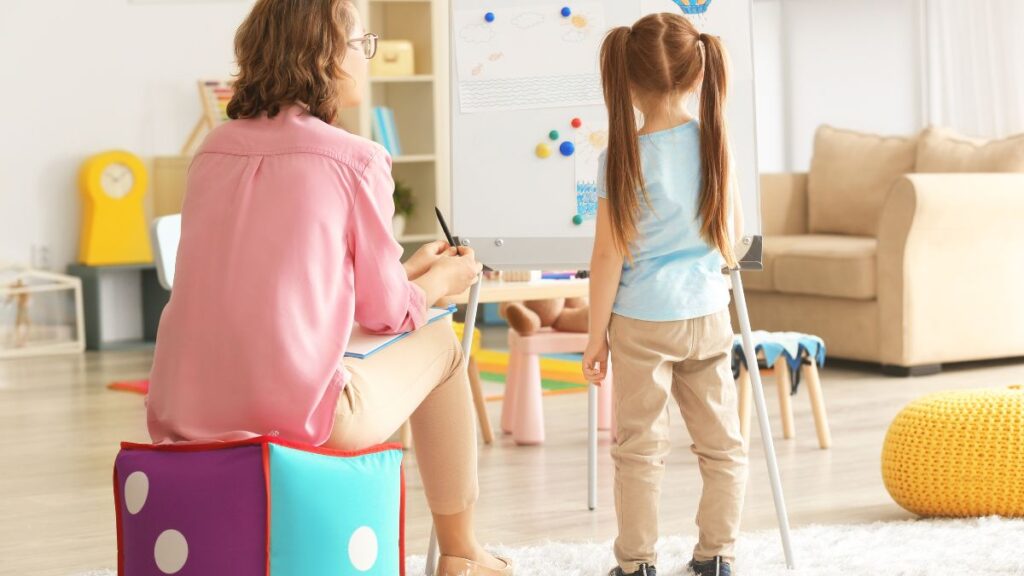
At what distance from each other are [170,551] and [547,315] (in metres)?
2.33

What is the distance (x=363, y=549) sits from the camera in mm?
1863

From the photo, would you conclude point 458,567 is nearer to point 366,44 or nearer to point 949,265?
point 366,44

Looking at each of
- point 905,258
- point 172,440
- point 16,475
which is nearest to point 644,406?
point 172,440

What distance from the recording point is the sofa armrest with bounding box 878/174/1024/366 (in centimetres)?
Answer: 489

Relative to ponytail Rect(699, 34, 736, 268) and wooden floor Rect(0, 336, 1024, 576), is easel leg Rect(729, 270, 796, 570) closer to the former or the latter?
ponytail Rect(699, 34, 736, 268)

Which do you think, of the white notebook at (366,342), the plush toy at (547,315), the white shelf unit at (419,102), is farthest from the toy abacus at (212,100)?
the white notebook at (366,342)

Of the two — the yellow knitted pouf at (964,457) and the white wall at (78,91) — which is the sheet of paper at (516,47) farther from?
the white wall at (78,91)

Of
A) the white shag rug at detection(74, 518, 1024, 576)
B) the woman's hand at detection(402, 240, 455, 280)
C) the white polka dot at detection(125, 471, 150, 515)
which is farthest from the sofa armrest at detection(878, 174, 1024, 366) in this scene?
the white polka dot at detection(125, 471, 150, 515)

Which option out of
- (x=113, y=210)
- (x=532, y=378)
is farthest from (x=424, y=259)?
(x=113, y=210)

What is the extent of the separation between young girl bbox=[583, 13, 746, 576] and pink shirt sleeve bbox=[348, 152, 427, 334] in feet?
1.49

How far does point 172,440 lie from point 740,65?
4.44ft

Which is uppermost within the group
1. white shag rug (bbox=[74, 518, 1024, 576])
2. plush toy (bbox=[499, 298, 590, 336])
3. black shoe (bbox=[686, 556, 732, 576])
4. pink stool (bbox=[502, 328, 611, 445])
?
plush toy (bbox=[499, 298, 590, 336])

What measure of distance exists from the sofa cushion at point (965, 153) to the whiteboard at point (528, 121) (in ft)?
9.22

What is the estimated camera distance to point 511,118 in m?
2.77
